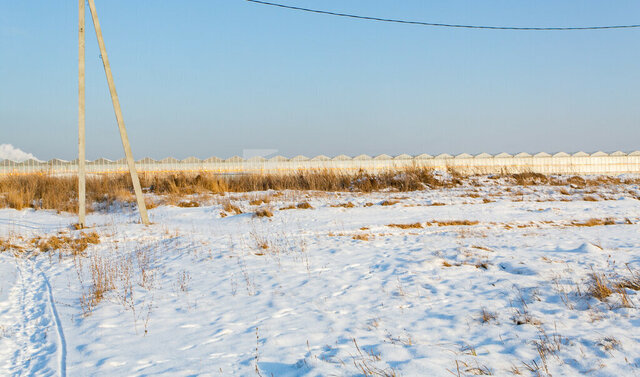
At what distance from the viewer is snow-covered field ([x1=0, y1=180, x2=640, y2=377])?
356 cm

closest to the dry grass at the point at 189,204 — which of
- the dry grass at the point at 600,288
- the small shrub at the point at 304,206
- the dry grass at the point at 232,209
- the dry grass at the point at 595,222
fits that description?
the dry grass at the point at 232,209

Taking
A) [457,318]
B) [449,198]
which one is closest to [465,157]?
[449,198]

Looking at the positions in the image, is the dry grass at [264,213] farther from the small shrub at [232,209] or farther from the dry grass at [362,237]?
the dry grass at [362,237]

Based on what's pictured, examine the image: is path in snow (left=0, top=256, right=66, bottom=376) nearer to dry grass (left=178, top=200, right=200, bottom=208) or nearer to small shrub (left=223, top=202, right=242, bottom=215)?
small shrub (left=223, top=202, right=242, bottom=215)

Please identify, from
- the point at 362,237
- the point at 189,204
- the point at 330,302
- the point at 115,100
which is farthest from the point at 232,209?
the point at 330,302

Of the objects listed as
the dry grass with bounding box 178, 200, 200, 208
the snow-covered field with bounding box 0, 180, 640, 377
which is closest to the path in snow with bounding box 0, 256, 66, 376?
the snow-covered field with bounding box 0, 180, 640, 377

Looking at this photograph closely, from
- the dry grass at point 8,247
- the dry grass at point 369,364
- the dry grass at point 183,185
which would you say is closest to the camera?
the dry grass at point 369,364

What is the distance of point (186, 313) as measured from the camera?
5023mm

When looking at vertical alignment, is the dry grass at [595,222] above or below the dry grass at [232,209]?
below

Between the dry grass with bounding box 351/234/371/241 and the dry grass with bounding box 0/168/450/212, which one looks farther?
the dry grass with bounding box 0/168/450/212

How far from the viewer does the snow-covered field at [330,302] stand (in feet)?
11.7

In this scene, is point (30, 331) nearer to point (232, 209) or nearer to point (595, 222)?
point (232, 209)

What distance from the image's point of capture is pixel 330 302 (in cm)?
512

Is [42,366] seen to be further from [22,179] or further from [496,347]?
[22,179]
